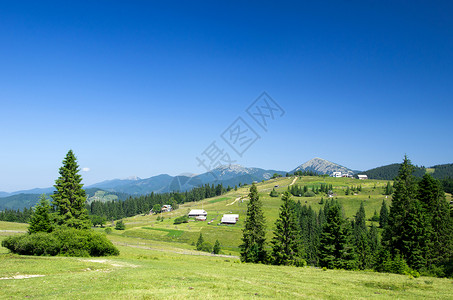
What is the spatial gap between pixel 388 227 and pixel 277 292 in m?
39.4

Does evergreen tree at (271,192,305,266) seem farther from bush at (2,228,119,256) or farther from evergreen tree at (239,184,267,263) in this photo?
bush at (2,228,119,256)

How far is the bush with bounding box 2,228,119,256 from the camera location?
34969mm

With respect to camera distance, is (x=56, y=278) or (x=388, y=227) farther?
(x=388, y=227)

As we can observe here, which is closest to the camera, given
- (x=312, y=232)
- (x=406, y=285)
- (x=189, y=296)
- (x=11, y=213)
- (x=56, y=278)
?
(x=189, y=296)

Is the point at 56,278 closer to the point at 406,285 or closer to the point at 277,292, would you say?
the point at 277,292

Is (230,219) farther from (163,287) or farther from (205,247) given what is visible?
(163,287)

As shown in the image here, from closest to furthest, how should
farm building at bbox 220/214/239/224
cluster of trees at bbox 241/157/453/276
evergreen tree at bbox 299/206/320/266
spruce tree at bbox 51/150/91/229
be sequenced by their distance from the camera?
cluster of trees at bbox 241/157/453/276, spruce tree at bbox 51/150/91/229, evergreen tree at bbox 299/206/320/266, farm building at bbox 220/214/239/224

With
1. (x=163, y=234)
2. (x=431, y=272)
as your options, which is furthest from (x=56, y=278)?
(x=163, y=234)

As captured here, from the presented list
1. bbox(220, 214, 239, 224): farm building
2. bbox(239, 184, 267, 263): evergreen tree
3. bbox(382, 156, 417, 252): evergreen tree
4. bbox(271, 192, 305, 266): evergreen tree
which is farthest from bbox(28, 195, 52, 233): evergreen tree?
bbox(220, 214, 239, 224): farm building

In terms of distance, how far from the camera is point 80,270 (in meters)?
24.8

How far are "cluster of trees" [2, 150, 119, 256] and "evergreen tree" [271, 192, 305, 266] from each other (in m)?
29.8

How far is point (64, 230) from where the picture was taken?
1593 inches

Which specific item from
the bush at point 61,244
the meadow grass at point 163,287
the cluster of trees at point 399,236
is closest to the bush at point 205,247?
the cluster of trees at point 399,236

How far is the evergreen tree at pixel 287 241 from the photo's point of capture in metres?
52.4
